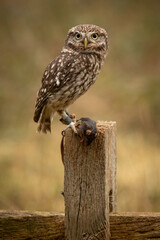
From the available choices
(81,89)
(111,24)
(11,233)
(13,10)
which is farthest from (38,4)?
(11,233)

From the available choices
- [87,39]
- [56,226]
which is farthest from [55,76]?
[56,226]

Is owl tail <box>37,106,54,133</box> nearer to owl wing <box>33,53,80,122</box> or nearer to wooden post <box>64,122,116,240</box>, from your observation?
owl wing <box>33,53,80,122</box>

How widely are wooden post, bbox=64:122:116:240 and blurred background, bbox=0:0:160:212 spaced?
1593 mm

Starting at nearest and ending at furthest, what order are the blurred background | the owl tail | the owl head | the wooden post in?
the wooden post, the owl head, the owl tail, the blurred background

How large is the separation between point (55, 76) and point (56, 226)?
3.61 ft

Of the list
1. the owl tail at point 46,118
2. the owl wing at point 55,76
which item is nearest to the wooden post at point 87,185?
the owl wing at point 55,76

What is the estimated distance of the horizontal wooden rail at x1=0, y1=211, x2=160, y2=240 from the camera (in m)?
1.59

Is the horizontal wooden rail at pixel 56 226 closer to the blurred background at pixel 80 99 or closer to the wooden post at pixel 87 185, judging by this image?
the wooden post at pixel 87 185

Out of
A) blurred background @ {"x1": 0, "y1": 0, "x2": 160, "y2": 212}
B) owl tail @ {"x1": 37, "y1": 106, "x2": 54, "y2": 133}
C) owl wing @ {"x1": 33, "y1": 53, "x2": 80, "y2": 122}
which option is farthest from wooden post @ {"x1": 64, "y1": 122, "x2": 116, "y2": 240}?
blurred background @ {"x1": 0, "y1": 0, "x2": 160, "y2": 212}

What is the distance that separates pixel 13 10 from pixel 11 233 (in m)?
5.04

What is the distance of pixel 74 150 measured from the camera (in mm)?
1503

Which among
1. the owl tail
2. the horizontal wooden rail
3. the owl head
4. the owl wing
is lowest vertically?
the horizontal wooden rail

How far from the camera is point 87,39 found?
2496 mm

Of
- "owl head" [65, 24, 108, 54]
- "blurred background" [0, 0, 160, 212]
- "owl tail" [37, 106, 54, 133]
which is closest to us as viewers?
"owl head" [65, 24, 108, 54]
